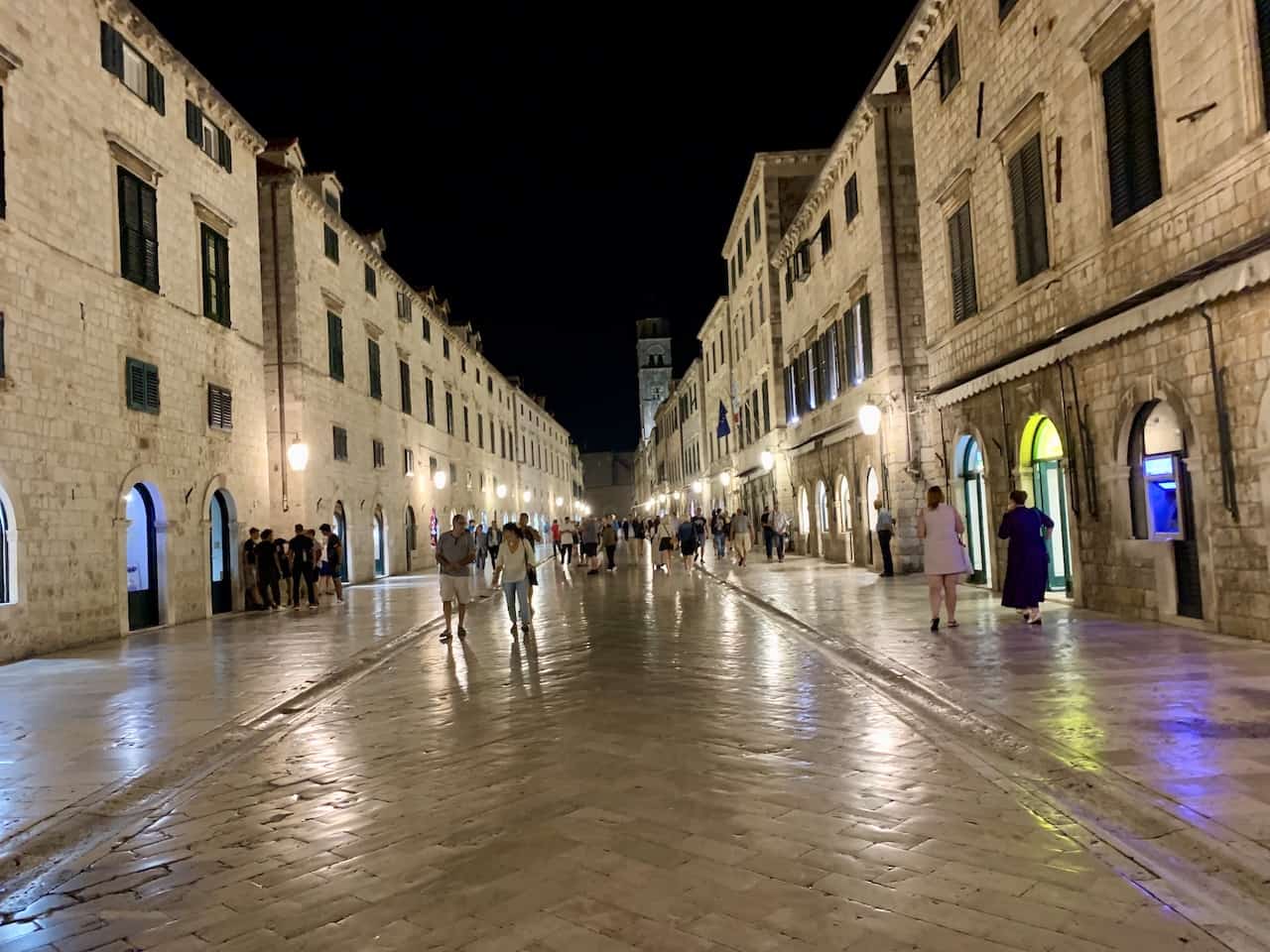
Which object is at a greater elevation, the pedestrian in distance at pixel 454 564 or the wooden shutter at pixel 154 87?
the wooden shutter at pixel 154 87

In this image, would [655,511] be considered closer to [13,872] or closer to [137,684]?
[137,684]

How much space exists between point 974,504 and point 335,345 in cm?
1765

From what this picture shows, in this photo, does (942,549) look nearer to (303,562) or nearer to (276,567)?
(303,562)

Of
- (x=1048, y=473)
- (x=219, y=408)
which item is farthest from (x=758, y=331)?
(x=1048, y=473)

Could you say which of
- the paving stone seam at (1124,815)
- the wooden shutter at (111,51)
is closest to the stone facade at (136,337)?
the wooden shutter at (111,51)

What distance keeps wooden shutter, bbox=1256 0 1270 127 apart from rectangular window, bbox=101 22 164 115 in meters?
16.3

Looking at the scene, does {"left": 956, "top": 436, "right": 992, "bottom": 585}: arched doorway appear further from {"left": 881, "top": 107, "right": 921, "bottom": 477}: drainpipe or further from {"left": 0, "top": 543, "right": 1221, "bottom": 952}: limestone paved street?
{"left": 0, "top": 543, "right": 1221, "bottom": 952}: limestone paved street

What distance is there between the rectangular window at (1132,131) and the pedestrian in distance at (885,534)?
998 centimetres

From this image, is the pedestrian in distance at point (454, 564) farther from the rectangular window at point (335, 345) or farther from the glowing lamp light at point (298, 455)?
the rectangular window at point (335, 345)

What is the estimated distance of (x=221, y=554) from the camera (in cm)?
2073

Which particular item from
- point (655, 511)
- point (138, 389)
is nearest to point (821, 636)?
point (138, 389)

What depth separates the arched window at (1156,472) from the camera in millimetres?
11531

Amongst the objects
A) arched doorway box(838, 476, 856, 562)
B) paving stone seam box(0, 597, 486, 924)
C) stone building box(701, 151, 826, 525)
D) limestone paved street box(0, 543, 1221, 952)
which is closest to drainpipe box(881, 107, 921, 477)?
arched doorway box(838, 476, 856, 562)

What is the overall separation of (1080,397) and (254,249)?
694 inches
